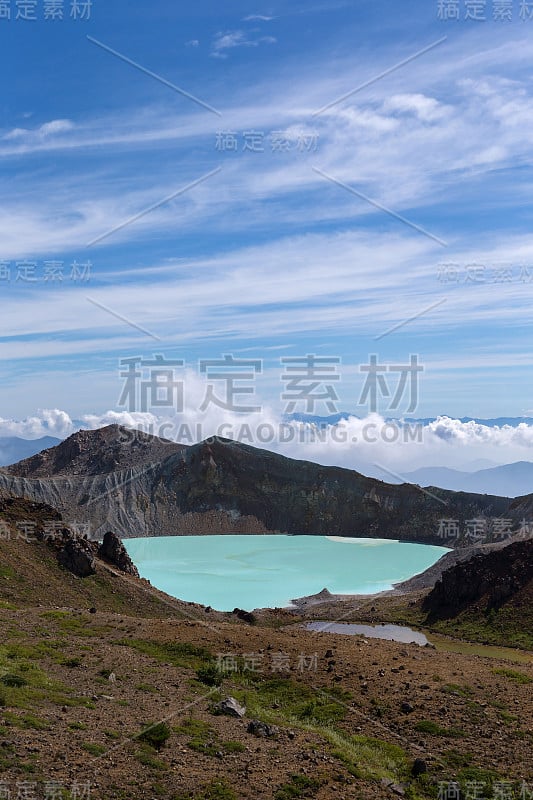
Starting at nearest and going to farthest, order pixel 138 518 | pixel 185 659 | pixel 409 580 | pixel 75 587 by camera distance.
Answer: pixel 185 659 → pixel 75 587 → pixel 409 580 → pixel 138 518

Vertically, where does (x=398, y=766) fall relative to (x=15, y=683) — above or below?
below

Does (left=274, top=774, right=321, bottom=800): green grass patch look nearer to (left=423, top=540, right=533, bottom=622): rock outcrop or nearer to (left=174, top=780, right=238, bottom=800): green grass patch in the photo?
(left=174, top=780, right=238, bottom=800): green grass patch

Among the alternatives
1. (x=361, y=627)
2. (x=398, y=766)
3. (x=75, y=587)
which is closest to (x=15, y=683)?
(x=398, y=766)

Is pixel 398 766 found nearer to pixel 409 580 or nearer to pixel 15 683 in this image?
pixel 15 683

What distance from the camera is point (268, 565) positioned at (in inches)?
3585

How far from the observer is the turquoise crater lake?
71.9 meters

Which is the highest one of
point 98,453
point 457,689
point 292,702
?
point 98,453

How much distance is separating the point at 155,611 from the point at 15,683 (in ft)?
79.5

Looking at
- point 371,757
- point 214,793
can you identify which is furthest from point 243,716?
point 214,793

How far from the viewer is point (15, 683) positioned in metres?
20.0

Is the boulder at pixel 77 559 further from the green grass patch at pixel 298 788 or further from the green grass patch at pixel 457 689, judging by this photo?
the green grass patch at pixel 298 788

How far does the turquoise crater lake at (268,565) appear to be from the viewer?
71938mm

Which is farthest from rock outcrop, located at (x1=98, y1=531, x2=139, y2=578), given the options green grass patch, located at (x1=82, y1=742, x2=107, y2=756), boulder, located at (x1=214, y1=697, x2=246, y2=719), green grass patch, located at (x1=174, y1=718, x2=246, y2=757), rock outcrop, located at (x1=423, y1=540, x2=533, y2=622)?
green grass patch, located at (x1=82, y1=742, x2=107, y2=756)

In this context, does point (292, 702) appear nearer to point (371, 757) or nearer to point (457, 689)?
point (371, 757)
